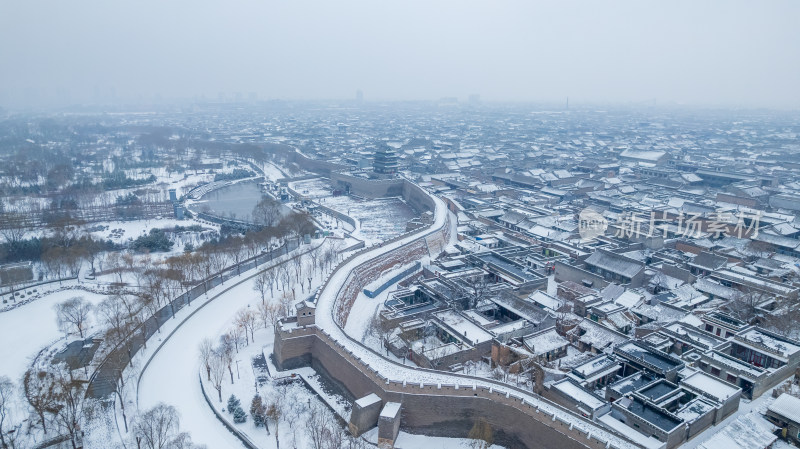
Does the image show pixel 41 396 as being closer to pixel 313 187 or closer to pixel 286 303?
pixel 286 303

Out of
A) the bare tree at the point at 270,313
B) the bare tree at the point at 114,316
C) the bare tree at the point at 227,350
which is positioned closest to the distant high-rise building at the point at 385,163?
the bare tree at the point at 270,313

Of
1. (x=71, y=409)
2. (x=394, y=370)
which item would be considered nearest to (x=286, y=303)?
(x=394, y=370)

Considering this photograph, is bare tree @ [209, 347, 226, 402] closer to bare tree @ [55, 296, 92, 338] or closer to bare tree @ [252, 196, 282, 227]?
bare tree @ [55, 296, 92, 338]

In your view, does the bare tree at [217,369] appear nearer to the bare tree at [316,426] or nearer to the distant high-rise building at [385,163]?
the bare tree at [316,426]

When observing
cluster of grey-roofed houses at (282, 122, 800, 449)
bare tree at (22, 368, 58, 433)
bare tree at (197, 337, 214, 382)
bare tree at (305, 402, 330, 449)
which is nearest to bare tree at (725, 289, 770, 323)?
cluster of grey-roofed houses at (282, 122, 800, 449)
